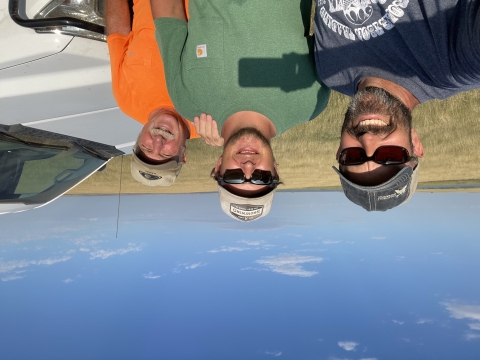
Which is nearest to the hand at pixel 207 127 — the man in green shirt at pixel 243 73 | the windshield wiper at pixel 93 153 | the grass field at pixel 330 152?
the man in green shirt at pixel 243 73

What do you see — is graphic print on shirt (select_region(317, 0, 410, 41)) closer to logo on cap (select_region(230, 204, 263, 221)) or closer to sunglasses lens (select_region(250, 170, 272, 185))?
sunglasses lens (select_region(250, 170, 272, 185))

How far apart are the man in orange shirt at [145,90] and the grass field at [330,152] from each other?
2.27 m

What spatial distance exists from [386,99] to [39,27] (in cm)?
169

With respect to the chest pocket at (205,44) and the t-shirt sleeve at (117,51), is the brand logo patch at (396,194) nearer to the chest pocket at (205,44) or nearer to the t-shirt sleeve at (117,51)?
the chest pocket at (205,44)

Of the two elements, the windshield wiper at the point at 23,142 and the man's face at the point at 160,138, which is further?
the windshield wiper at the point at 23,142

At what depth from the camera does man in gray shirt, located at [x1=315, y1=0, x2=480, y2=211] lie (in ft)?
4.58

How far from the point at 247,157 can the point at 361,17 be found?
2.53 ft

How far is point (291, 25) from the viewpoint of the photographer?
191 cm

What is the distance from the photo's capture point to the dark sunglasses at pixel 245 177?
1.84 m

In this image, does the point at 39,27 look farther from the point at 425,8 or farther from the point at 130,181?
the point at 130,181

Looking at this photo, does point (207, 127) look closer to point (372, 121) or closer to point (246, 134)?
point (246, 134)

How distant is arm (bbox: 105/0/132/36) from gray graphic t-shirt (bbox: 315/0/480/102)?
3.63 ft

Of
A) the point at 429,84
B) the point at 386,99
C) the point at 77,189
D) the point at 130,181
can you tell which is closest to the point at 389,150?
the point at 386,99

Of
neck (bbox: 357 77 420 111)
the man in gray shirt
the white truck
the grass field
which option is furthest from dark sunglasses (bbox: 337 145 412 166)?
the grass field
